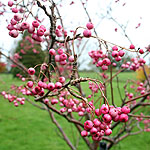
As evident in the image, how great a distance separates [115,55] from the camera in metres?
0.86

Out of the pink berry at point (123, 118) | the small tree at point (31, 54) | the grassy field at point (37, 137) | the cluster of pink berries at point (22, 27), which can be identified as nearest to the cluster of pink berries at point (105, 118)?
the pink berry at point (123, 118)

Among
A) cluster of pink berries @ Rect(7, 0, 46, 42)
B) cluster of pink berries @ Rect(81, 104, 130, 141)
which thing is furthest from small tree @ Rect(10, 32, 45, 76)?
cluster of pink berries @ Rect(81, 104, 130, 141)

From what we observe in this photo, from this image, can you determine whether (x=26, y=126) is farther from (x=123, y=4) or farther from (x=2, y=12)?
(x=123, y=4)

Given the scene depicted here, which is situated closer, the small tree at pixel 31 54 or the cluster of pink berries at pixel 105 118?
the cluster of pink berries at pixel 105 118

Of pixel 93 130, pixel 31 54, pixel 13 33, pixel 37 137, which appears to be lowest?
pixel 37 137

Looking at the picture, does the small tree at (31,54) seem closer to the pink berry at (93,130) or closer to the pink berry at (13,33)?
the pink berry at (13,33)

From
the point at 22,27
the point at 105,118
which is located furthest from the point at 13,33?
the point at 105,118

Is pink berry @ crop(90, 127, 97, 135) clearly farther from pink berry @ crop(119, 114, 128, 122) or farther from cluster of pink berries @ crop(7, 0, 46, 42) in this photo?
cluster of pink berries @ crop(7, 0, 46, 42)

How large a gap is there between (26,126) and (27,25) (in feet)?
18.9

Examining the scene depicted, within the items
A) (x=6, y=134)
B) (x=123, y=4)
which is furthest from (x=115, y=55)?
(x=6, y=134)

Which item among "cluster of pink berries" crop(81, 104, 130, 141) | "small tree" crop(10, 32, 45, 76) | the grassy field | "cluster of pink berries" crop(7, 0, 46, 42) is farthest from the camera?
the grassy field

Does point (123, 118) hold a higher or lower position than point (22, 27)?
lower

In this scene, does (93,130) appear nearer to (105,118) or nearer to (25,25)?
(105,118)

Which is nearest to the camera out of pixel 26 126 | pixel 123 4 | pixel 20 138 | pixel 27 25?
pixel 27 25
